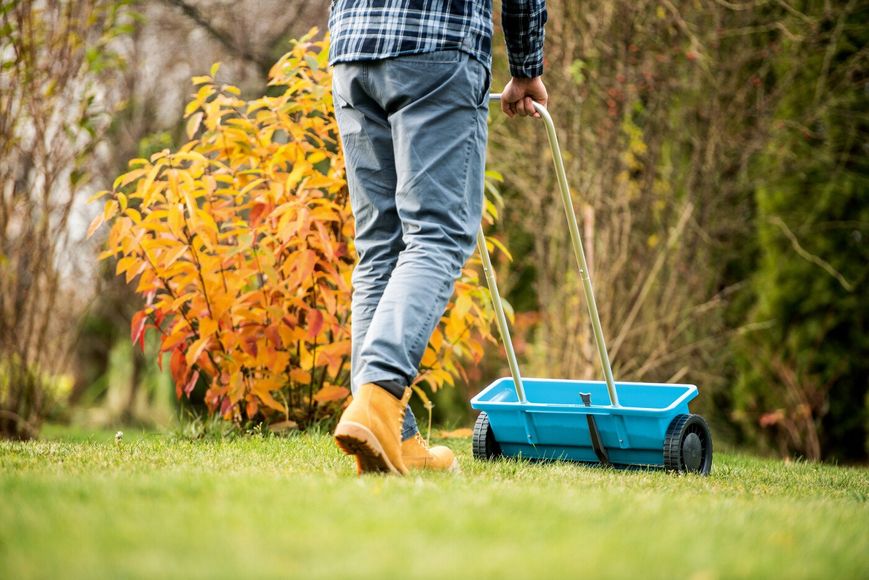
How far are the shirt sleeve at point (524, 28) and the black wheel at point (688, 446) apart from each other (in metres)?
1.06

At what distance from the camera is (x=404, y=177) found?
2330 mm

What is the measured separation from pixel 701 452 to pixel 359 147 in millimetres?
1320

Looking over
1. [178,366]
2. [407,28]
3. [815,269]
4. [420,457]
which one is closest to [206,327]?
[178,366]

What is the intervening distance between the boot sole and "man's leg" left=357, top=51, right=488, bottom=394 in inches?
5.5

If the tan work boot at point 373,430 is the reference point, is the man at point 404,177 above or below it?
above

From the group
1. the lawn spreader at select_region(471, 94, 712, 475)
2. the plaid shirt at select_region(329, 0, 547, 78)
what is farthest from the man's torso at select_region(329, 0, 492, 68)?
the lawn spreader at select_region(471, 94, 712, 475)

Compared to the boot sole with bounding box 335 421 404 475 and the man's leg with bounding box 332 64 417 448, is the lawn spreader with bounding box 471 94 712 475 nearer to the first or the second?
the man's leg with bounding box 332 64 417 448

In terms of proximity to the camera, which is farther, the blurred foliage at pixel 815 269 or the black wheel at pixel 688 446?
the blurred foliage at pixel 815 269

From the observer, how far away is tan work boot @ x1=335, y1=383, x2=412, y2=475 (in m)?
2.15

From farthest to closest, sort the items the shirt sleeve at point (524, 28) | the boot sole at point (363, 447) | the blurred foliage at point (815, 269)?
the blurred foliage at point (815, 269) < the shirt sleeve at point (524, 28) < the boot sole at point (363, 447)

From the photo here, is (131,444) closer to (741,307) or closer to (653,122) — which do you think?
(653,122)

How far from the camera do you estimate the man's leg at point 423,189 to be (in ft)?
7.42

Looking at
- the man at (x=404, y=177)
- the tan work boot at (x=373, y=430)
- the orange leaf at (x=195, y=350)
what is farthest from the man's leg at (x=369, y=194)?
the orange leaf at (x=195, y=350)

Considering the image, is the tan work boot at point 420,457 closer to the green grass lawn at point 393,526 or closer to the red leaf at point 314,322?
the green grass lawn at point 393,526
